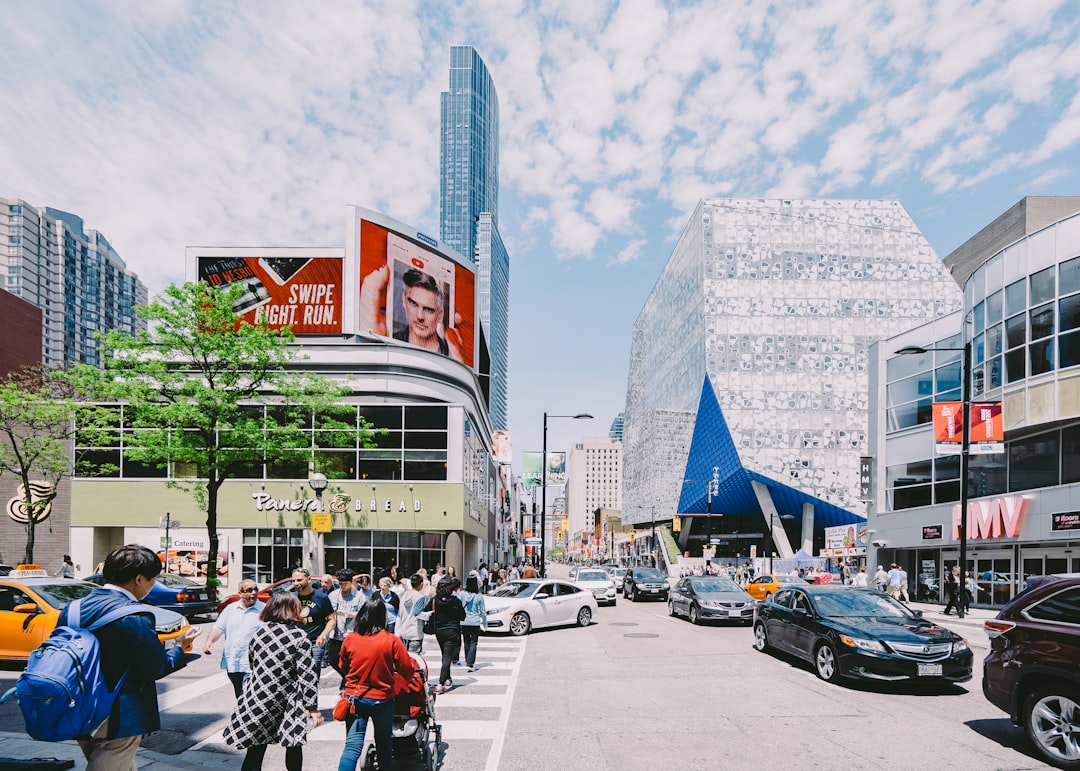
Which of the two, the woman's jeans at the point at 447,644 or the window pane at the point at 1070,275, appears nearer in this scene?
the woman's jeans at the point at 447,644

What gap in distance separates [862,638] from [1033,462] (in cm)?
2346

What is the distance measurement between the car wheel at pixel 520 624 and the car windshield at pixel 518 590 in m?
0.77

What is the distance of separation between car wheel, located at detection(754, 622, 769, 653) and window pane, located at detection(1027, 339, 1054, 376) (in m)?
18.7

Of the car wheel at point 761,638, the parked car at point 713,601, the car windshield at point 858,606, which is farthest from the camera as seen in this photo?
the parked car at point 713,601

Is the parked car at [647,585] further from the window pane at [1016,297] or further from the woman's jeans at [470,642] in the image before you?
the woman's jeans at [470,642]

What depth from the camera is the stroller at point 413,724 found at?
645 centimetres

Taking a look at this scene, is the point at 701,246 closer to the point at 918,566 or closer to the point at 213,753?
the point at 918,566

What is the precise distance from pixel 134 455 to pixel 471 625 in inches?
785

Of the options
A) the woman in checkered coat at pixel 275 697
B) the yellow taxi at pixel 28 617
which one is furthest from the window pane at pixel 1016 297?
the woman in checkered coat at pixel 275 697

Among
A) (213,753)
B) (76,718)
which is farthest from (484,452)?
(76,718)

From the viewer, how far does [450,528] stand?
38.9 m

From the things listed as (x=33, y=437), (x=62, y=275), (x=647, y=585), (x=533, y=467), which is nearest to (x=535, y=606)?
(x=647, y=585)

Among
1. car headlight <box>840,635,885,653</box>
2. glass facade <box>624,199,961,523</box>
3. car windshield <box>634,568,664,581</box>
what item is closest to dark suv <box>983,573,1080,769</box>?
car headlight <box>840,635,885,653</box>

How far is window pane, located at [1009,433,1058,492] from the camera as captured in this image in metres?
28.8
